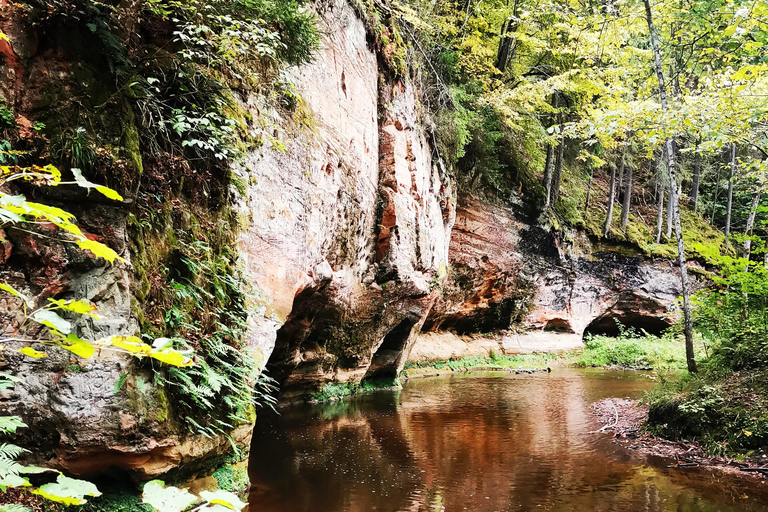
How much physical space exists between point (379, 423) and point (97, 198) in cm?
808

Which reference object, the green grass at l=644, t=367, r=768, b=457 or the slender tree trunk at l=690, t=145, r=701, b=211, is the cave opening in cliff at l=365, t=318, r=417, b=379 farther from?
the slender tree trunk at l=690, t=145, r=701, b=211

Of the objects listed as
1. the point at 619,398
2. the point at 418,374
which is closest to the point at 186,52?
the point at 619,398

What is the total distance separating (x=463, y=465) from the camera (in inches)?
300

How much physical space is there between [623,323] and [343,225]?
2413 centimetres

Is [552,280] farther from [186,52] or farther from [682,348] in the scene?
[186,52]

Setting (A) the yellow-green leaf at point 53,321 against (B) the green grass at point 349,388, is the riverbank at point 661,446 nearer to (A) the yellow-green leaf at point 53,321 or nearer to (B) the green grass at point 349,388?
(B) the green grass at point 349,388

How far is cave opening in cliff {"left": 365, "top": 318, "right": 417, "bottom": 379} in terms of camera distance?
1529cm

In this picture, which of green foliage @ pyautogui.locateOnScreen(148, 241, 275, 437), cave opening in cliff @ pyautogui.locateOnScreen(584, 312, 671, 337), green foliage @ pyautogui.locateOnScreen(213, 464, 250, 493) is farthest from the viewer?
cave opening in cliff @ pyautogui.locateOnScreen(584, 312, 671, 337)

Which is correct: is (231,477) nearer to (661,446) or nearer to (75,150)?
(75,150)

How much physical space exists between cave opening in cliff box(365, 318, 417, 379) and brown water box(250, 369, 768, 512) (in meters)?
2.70

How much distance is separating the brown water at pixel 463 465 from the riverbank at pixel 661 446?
250mm

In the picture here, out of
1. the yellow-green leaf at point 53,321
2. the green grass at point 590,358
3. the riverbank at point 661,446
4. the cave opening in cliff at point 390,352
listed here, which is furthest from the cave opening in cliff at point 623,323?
the yellow-green leaf at point 53,321

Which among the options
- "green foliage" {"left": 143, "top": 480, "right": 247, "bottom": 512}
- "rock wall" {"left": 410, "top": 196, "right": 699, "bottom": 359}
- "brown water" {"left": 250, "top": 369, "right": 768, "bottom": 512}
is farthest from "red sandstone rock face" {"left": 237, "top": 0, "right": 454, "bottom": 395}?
"green foliage" {"left": 143, "top": 480, "right": 247, "bottom": 512}

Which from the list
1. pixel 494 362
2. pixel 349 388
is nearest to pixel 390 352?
pixel 349 388
